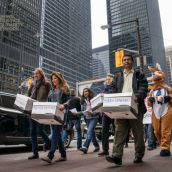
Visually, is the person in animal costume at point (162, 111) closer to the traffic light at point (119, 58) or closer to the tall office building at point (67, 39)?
the traffic light at point (119, 58)

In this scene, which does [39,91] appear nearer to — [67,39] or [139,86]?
[139,86]

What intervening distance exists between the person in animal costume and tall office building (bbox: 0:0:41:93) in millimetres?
80533

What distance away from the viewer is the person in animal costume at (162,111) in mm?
5785

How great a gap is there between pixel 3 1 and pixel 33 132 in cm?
9444

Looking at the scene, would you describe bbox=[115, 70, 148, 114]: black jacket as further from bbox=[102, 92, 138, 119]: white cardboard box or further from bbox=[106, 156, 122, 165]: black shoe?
bbox=[106, 156, 122, 165]: black shoe

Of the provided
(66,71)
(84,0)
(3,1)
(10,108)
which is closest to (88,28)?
(84,0)

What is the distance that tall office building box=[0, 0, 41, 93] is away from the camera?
8756 centimetres

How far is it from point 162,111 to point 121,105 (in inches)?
84.2

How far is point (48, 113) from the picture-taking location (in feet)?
15.6

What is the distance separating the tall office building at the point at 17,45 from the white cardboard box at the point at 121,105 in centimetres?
8206

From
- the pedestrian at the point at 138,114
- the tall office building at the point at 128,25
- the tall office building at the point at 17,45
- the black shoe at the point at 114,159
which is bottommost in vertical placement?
the black shoe at the point at 114,159

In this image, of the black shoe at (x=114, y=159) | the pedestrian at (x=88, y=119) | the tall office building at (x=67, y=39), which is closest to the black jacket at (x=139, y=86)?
the black shoe at (x=114, y=159)

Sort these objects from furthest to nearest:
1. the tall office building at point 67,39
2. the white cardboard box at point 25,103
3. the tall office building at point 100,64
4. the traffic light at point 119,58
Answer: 1. the tall office building at point 100,64
2. the tall office building at point 67,39
3. the traffic light at point 119,58
4. the white cardboard box at point 25,103

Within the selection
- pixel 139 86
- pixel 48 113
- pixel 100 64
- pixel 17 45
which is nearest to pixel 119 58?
pixel 139 86
